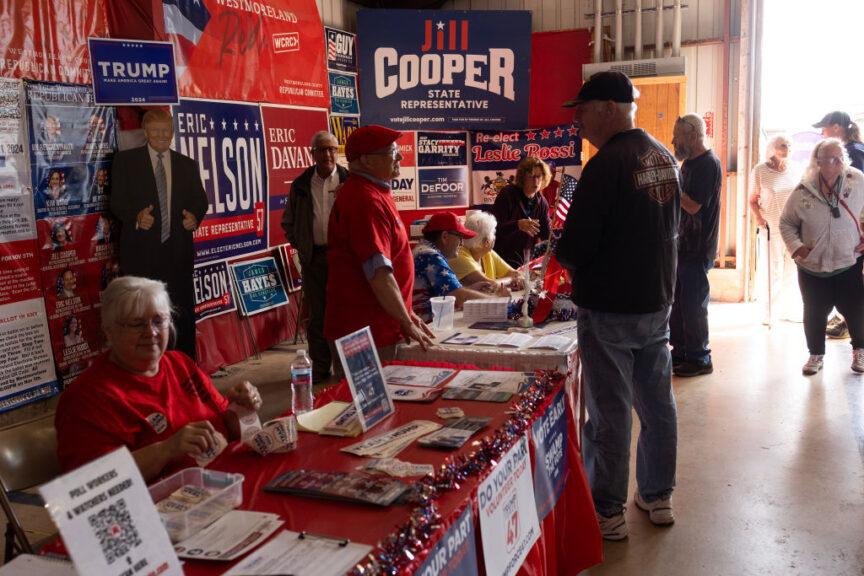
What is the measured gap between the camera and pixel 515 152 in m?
8.22

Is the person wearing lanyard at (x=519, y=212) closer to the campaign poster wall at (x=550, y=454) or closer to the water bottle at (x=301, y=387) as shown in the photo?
the campaign poster wall at (x=550, y=454)

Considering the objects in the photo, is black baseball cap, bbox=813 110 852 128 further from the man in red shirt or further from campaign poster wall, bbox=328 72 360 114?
campaign poster wall, bbox=328 72 360 114

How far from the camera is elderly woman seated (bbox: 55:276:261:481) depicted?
175cm

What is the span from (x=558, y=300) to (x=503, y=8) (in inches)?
255

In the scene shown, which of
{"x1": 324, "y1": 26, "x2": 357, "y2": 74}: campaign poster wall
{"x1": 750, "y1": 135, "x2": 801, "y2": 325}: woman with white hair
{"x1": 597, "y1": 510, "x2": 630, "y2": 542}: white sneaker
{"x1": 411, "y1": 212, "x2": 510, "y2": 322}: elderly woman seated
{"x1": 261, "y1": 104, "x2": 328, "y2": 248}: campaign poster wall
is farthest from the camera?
{"x1": 324, "y1": 26, "x2": 357, "y2": 74}: campaign poster wall

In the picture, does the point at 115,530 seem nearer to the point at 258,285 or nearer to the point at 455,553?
the point at 455,553

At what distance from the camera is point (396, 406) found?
7.27ft

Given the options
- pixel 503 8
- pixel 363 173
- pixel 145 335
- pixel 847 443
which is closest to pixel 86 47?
pixel 363 173

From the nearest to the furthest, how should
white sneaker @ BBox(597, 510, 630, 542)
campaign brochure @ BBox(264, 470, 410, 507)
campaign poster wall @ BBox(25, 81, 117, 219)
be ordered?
1. campaign brochure @ BBox(264, 470, 410, 507)
2. white sneaker @ BBox(597, 510, 630, 542)
3. campaign poster wall @ BBox(25, 81, 117, 219)

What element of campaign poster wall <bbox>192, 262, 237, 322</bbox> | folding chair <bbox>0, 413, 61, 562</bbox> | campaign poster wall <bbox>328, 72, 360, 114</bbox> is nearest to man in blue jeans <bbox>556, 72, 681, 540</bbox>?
folding chair <bbox>0, 413, 61, 562</bbox>

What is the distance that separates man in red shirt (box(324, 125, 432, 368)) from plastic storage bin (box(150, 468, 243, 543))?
1295 millimetres

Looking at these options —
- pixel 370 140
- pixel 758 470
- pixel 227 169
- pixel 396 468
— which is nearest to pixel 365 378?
pixel 396 468

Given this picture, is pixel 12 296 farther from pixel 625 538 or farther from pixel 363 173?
pixel 625 538

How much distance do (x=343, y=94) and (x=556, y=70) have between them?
2.63m
